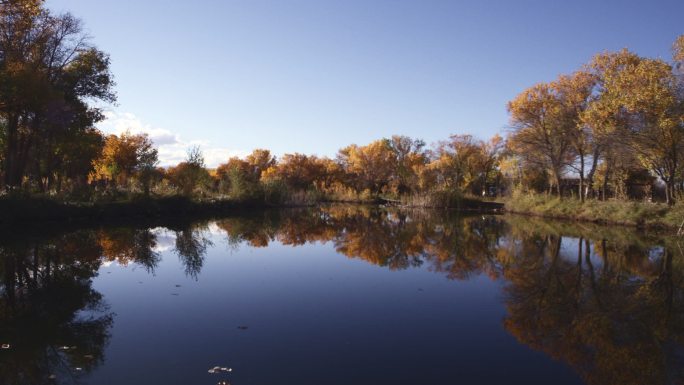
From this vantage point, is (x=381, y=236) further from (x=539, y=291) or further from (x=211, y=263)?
(x=539, y=291)

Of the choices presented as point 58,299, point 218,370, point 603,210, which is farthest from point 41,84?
point 603,210

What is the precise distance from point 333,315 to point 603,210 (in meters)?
23.9

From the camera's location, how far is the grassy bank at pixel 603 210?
2091 cm

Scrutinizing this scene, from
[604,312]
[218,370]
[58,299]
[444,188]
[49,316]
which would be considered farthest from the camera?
[444,188]

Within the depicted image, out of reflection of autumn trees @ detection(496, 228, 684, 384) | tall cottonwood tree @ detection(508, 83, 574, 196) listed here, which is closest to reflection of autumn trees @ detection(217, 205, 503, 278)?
reflection of autumn trees @ detection(496, 228, 684, 384)

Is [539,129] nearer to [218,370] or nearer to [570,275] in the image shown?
[570,275]

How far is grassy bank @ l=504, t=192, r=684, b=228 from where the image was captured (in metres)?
20.9

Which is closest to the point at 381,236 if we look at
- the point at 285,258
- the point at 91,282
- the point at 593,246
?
the point at 285,258

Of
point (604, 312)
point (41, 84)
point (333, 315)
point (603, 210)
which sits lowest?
point (333, 315)

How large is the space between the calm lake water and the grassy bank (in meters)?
8.65

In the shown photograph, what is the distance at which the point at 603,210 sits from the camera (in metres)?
25.1

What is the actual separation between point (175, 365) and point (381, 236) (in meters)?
13.6

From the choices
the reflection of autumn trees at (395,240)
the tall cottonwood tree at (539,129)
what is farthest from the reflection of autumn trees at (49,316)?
the tall cottonwood tree at (539,129)

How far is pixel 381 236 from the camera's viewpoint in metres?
18.0
